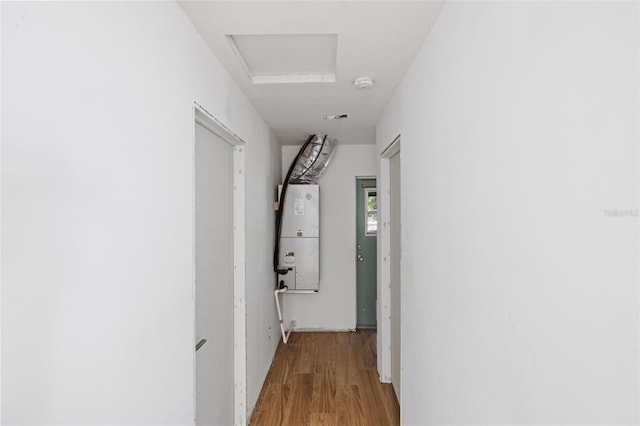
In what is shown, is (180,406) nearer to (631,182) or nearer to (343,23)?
(631,182)

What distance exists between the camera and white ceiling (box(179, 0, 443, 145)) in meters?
1.34

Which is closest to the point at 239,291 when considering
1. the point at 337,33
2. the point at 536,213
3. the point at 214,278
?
the point at 214,278

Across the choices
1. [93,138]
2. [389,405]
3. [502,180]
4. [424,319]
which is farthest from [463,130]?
[389,405]

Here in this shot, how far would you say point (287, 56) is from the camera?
6.08 ft

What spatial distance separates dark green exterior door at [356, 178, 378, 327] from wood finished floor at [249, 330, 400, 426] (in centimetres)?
46

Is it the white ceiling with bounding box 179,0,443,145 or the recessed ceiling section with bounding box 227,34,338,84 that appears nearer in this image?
the white ceiling with bounding box 179,0,443,145

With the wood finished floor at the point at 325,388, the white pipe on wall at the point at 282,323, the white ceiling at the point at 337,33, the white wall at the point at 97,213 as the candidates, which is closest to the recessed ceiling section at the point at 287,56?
the white ceiling at the point at 337,33

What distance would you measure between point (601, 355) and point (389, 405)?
2475 mm

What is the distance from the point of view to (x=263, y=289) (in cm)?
308

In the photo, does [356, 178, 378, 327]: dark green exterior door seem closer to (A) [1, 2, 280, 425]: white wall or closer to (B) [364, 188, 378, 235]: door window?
(B) [364, 188, 378, 235]: door window

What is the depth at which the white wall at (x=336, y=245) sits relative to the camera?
169 inches

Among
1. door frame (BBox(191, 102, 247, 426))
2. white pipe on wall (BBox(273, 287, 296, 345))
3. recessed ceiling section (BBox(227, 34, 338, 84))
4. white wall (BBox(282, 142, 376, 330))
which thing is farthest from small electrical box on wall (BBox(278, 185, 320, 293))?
recessed ceiling section (BBox(227, 34, 338, 84))

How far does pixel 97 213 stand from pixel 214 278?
114 centimetres

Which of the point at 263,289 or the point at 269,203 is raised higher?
the point at 269,203
